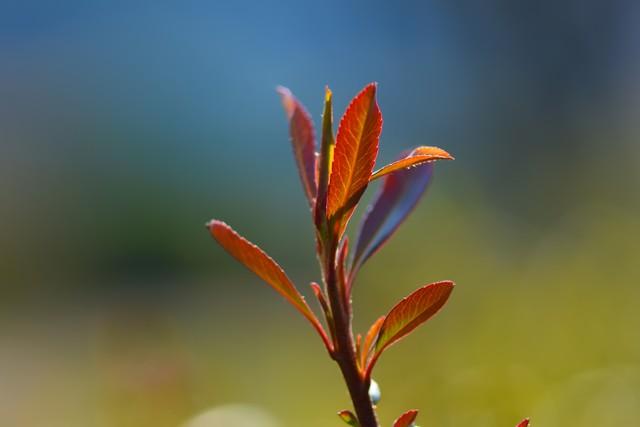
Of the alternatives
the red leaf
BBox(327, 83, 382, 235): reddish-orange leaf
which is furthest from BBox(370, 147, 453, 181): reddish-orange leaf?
the red leaf

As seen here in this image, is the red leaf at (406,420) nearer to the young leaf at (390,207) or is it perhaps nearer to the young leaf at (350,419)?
the young leaf at (350,419)

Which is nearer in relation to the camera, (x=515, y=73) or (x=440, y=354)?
(x=440, y=354)

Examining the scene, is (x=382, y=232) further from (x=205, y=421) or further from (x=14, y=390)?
(x=14, y=390)

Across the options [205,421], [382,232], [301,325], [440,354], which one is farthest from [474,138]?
[382,232]

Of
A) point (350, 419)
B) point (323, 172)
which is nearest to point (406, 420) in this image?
point (350, 419)

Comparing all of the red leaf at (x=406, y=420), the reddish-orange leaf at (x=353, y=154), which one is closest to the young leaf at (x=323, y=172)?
the reddish-orange leaf at (x=353, y=154)

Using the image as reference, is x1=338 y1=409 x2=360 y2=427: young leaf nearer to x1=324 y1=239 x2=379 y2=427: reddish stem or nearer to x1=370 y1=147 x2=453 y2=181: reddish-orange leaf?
x1=324 y1=239 x2=379 y2=427: reddish stem
